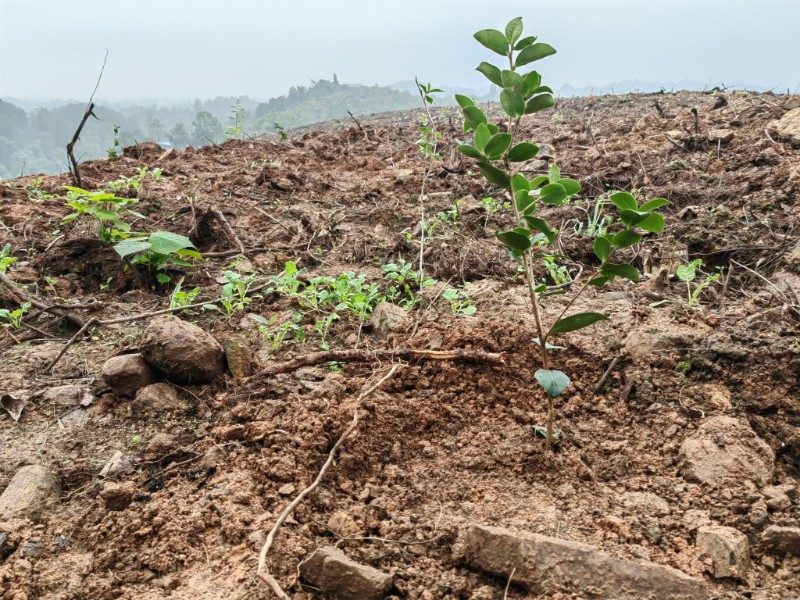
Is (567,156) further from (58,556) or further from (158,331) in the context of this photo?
(58,556)

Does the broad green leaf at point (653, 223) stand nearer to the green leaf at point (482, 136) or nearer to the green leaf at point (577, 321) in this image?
the green leaf at point (577, 321)

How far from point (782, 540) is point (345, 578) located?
2.84 ft

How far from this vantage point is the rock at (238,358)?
1.63 metres

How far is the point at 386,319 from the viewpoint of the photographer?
78.7 inches

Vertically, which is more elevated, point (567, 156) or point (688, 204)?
point (567, 156)

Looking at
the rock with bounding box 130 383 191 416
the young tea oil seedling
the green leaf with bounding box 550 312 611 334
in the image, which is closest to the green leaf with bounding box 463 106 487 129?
the young tea oil seedling

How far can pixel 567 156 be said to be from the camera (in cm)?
475

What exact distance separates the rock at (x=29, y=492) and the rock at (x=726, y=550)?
→ 5.01 feet

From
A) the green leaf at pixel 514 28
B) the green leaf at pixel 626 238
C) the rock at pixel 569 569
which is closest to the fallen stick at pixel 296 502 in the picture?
the rock at pixel 569 569

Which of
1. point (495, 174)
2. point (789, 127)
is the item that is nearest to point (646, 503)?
point (495, 174)

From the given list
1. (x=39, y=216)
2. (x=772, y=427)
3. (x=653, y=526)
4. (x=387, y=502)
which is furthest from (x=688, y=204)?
(x=39, y=216)

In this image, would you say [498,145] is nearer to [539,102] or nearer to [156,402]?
[539,102]

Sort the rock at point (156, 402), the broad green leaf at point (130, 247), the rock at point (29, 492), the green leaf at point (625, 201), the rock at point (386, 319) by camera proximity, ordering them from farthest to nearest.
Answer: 1. the broad green leaf at point (130, 247)
2. the rock at point (386, 319)
3. the rock at point (156, 402)
4. the rock at point (29, 492)
5. the green leaf at point (625, 201)

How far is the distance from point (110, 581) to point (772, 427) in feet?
5.35
